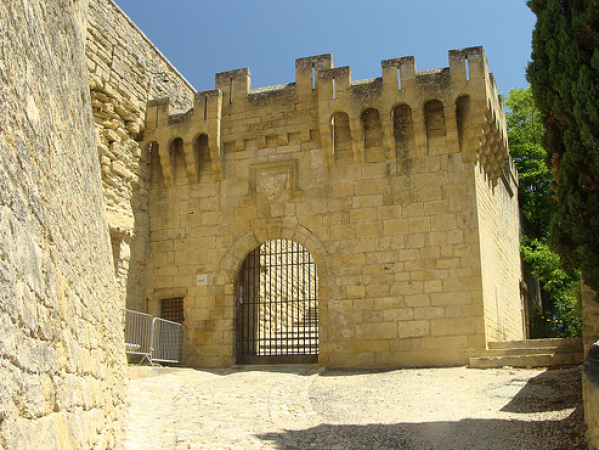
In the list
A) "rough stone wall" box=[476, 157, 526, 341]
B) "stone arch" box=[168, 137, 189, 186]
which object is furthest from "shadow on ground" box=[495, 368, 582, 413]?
"stone arch" box=[168, 137, 189, 186]

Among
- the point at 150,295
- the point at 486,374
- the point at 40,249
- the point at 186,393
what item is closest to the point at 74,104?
the point at 40,249

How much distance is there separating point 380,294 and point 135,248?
4.57 m

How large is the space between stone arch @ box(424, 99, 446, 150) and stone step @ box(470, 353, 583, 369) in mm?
3691

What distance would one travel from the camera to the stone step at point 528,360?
894cm

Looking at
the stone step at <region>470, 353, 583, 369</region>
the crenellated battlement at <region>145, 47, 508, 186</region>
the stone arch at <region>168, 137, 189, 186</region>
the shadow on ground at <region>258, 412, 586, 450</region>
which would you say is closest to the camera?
the shadow on ground at <region>258, 412, 586, 450</region>

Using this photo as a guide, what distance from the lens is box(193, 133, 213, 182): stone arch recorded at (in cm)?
1190

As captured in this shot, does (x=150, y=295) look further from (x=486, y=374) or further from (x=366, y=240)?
(x=486, y=374)

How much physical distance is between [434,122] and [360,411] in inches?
225

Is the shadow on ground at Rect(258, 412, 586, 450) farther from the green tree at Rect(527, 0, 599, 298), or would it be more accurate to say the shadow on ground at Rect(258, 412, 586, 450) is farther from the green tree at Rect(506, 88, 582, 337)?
the green tree at Rect(506, 88, 582, 337)

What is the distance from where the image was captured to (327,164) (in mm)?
11164

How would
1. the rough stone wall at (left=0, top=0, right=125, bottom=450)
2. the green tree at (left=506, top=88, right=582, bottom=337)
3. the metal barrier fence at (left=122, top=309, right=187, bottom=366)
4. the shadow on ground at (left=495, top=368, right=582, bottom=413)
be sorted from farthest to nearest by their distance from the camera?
the green tree at (left=506, top=88, right=582, bottom=337)
the metal barrier fence at (left=122, top=309, right=187, bottom=366)
the shadow on ground at (left=495, top=368, right=582, bottom=413)
the rough stone wall at (left=0, top=0, right=125, bottom=450)

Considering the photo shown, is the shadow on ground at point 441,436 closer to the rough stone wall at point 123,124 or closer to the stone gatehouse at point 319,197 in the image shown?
the stone gatehouse at point 319,197

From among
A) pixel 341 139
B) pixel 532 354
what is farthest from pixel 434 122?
pixel 532 354

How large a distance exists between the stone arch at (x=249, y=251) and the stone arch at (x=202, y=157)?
4.90 feet
